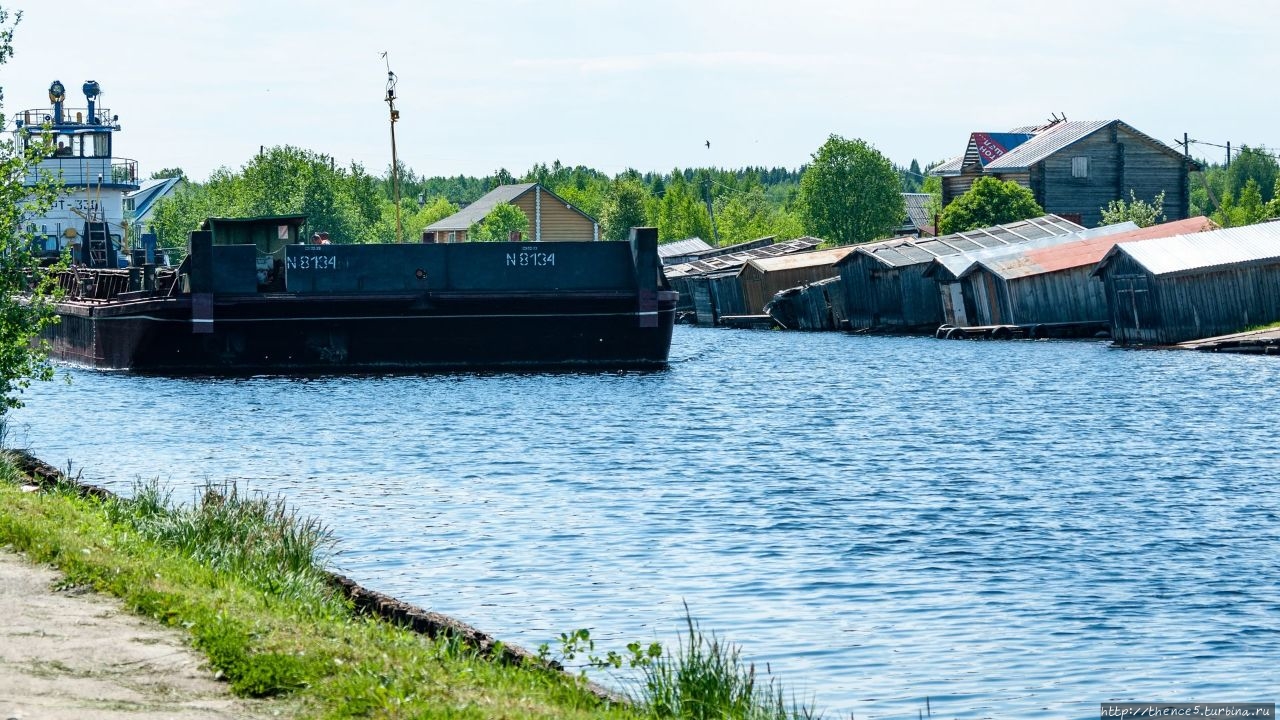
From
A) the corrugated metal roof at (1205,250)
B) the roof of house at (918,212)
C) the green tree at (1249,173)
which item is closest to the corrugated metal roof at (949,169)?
the roof of house at (918,212)

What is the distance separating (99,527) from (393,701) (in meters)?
7.26

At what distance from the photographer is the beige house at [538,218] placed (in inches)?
5389

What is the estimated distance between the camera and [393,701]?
9.34 meters

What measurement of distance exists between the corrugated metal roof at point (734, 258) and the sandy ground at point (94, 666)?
87.9 metres

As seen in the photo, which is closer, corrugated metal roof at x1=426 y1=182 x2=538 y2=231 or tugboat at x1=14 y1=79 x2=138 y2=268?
tugboat at x1=14 y1=79 x2=138 y2=268

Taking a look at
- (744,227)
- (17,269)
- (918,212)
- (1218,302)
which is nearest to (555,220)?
(744,227)

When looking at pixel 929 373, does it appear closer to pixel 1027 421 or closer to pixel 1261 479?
pixel 1027 421

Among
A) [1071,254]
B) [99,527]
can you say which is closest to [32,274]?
[99,527]

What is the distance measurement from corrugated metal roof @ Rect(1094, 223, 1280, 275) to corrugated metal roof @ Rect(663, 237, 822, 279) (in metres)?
41.9

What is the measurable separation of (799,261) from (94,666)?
275ft

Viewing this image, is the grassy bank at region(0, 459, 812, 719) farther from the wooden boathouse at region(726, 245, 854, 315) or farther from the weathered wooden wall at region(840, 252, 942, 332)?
the wooden boathouse at region(726, 245, 854, 315)

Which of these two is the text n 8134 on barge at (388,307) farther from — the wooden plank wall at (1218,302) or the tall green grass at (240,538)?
the tall green grass at (240,538)

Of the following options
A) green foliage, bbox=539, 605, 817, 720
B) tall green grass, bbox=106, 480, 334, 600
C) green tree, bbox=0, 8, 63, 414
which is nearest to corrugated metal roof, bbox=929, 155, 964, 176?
green tree, bbox=0, 8, 63, 414

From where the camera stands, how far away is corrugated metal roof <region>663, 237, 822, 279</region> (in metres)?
104
